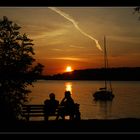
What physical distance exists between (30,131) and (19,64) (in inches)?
614

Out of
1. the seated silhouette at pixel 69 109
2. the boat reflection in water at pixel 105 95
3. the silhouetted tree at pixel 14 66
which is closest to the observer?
the seated silhouette at pixel 69 109

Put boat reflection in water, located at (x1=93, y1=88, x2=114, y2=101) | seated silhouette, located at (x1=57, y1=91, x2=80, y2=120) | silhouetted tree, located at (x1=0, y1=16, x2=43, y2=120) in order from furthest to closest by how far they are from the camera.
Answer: boat reflection in water, located at (x1=93, y1=88, x2=114, y2=101)
silhouetted tree, located at (x1=0, y1=16, x2=43, y2=120)
seated silhouette, located at (x1=57, y1=91, x2=80, y2=120)

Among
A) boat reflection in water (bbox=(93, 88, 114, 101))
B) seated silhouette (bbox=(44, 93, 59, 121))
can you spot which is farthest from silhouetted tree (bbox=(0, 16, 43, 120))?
boat reflection in water (bbox=(93, 88, 114, 101))

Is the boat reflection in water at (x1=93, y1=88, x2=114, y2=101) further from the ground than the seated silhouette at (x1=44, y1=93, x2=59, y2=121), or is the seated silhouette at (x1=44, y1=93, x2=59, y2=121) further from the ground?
the boat reflection in water at (x1=93, y1=88, x2=114, y2=101)

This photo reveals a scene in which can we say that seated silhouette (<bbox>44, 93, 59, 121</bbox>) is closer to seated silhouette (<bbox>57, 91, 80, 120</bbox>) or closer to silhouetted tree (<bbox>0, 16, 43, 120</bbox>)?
seated silhouette (<bbox>57, 91, 80, 120</bbox>)

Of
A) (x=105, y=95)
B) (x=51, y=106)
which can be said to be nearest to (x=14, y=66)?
(x=51, y=106)

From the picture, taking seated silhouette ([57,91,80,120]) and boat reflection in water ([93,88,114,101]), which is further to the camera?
boat reflection in water ([93,88,114,101])

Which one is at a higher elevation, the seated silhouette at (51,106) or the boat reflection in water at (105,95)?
the boat reflection in water at (105,95)

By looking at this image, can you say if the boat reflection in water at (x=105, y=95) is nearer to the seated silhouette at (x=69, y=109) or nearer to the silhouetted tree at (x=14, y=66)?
the silhouetted tree at (x=14, y=66)

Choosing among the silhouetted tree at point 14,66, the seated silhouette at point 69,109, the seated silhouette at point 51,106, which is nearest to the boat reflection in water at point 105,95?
the silhouetted tree at point 14,66

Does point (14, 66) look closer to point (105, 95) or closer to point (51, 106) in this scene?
point (51, 106)

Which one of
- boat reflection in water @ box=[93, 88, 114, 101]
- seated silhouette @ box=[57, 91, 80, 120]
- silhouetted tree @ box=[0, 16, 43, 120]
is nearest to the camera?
seated silhouette @ box=[57, 91, 80, 120]
